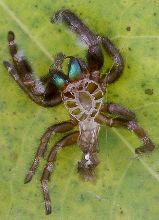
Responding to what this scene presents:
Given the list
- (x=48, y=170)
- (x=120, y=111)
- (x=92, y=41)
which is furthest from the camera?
(x=48, y=170)

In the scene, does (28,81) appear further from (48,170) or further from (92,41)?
(48,170)

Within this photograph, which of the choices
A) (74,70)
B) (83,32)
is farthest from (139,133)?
(83,32)

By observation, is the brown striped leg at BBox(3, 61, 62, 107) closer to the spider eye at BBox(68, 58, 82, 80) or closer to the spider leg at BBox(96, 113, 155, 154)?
the spider eye at BBox(68, 58, 82, 80)

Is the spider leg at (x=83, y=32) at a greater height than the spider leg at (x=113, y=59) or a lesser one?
greater

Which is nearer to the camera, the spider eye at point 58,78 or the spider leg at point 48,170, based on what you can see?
the spider eye at point 58,78

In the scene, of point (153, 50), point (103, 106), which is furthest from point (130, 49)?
point (103, 106)

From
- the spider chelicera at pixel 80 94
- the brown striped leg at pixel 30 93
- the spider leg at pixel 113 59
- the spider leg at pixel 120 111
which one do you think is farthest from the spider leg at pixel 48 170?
the spider leg at pixel 113 59

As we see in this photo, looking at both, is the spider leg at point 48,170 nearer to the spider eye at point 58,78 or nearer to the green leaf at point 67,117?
the green leaf at point 67,117
